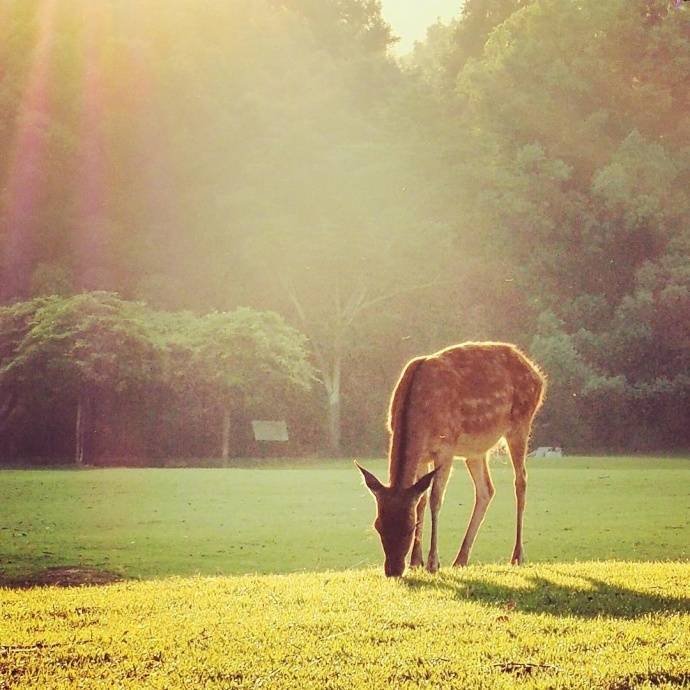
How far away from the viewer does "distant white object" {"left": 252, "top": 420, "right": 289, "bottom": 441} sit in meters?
36.0

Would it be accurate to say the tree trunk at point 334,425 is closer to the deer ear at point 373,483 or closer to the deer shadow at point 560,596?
the deer ear at point 373,483

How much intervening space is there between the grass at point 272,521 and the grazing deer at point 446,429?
96.5 inches

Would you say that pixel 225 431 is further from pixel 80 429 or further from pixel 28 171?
pixel 28 171

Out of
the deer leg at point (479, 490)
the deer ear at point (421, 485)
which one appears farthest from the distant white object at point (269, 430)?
the deer ear at point (421, 485)

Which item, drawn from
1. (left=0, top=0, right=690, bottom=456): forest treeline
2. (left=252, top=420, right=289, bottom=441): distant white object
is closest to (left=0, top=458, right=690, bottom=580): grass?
(left=252, top=420, right=289, bottom=441): distant white object

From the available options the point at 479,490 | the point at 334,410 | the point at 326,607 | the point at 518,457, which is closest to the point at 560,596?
the point at 326,607

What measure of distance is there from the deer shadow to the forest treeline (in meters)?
Result: 29.4

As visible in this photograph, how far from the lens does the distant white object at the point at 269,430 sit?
36.0 meters

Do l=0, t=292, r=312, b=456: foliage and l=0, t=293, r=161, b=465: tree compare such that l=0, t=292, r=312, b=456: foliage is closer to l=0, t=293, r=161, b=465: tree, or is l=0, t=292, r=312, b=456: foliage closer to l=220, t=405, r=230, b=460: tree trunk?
l=0, t=293, r=161, b=465: tree

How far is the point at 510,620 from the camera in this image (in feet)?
24.3

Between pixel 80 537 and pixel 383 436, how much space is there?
995 inches

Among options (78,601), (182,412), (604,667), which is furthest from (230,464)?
(604,667)

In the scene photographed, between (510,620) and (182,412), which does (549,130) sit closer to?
(182,412)

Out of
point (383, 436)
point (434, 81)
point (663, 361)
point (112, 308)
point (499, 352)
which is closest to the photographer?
point (499, 352)
